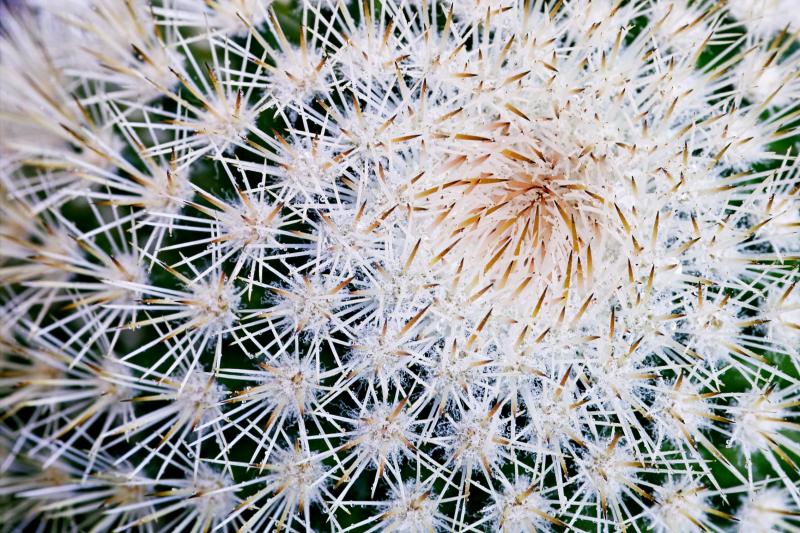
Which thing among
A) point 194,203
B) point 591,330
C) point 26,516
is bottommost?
point 26,516

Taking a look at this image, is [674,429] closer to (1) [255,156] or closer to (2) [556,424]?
(2) [556,424]

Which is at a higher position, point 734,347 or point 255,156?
point 255,156

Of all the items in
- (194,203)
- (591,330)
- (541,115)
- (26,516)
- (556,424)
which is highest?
(541,115)

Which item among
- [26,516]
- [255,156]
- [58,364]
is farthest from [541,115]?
[26,516]

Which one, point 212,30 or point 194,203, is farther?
point 212,30

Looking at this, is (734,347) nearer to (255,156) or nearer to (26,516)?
(255,156)

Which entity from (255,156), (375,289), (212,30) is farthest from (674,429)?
(212,30)

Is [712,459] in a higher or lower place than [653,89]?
lower
